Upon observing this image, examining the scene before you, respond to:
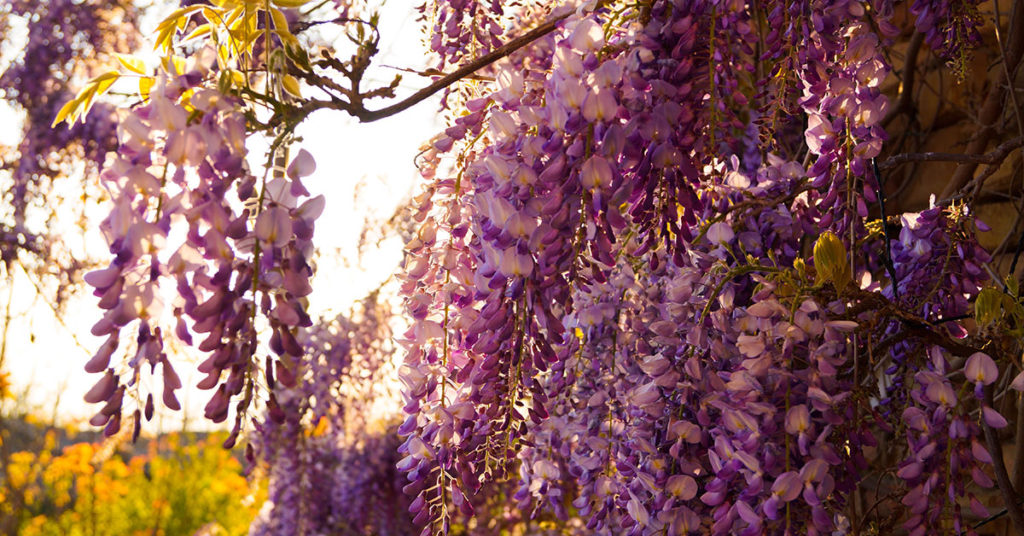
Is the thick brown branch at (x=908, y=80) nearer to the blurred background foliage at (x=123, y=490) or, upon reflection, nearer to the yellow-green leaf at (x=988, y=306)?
the yellow-green leaf at (x=988, y=306)

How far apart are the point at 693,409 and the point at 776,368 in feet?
0.43

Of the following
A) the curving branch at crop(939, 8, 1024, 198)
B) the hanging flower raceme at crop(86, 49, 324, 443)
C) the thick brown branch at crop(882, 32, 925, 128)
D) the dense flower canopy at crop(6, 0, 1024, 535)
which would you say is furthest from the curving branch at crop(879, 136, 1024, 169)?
the hanging flower raceme at crop(86, 49, 324, 443)

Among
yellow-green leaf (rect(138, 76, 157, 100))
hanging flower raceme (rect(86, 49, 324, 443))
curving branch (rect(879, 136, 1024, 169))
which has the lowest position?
hanging flower raceme (rect(86, 49, 324, 443))

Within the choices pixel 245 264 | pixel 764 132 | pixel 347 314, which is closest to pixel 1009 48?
pixel 764 132

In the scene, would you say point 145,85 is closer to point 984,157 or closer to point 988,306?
point 988,306

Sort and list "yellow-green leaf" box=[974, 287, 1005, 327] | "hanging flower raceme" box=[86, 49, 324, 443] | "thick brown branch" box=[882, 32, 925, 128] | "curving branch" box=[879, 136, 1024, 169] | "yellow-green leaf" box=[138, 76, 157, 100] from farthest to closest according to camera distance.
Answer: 1. "thick brown branch" box=[882, 32, 925, 128]
2. "curving branch" box=[879, 136, 1024, 169]
3. "yellow-green leaf" box=[974, 287, 1005, 327]
4. "yellow-green leaf" box=[138, 76, 157, 100]
5. "hanging flower raceme" box=[86, 49, 324, 443]

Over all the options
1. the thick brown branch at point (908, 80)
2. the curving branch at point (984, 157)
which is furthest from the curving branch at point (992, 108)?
the curving branch at point (984, 157)

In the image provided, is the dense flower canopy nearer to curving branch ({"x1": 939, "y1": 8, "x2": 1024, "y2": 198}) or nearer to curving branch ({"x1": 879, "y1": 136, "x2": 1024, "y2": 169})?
curving branch ({"x1": 879, "y1": 136, "x2": 1024, "y2": 169})

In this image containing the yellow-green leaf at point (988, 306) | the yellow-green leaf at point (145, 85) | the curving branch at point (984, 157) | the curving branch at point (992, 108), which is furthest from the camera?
the curving branch at point (992, 108)

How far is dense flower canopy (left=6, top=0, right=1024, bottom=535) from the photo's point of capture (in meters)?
0.72

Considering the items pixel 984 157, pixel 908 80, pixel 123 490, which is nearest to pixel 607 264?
pixel 984 157

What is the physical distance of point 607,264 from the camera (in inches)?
36.4

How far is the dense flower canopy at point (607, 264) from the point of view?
0.72 meters

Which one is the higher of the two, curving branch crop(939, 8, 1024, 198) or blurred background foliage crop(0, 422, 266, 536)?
curving branch crop(939, 8, 1024, 198)
